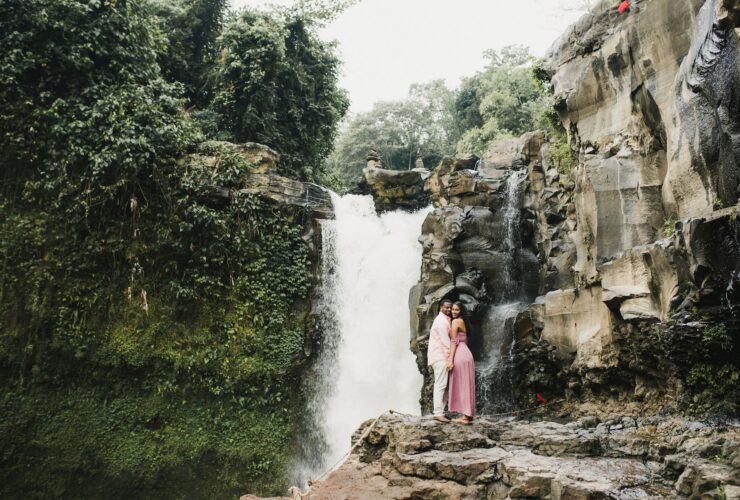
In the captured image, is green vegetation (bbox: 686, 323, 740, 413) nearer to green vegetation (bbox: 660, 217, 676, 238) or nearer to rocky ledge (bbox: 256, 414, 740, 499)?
rocky ledge (bbox: 256, 414, 740, 499)

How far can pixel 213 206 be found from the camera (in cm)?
1250

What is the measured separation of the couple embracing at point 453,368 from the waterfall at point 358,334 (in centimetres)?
555

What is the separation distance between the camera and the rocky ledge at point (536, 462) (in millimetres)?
4039

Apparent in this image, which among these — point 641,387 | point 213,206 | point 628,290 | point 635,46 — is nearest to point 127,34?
point 213,206

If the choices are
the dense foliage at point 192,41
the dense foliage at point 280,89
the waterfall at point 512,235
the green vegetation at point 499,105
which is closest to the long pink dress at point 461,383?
the waterfall at point 512,235

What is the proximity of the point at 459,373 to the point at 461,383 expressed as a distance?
13 cm

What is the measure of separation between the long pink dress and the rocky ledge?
283 millimetres

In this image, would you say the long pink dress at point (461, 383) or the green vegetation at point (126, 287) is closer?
the long pink dress at point (461, 383)

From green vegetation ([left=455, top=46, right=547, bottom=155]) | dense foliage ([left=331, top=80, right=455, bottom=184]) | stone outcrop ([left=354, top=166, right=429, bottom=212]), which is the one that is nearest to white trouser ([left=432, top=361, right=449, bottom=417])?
stone outcrop ([left=354, top=166, right=429, bottom=212])

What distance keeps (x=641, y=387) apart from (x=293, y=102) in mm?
12818

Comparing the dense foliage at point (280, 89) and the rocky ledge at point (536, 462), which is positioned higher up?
the dense foliage at point (280, 89)

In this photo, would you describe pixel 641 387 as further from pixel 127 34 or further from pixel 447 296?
pixel 127 34

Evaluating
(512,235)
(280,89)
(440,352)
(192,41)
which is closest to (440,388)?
(440,352)

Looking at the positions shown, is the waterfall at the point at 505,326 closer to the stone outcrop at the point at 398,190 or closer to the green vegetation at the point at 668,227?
the green vegetation at the point at 668,227
